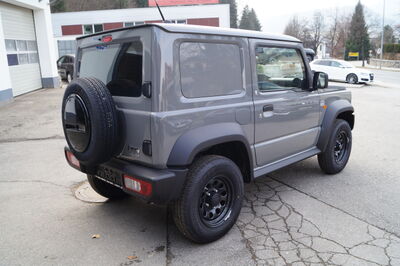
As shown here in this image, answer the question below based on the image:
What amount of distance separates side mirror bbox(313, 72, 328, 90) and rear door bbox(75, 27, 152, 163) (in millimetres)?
2455

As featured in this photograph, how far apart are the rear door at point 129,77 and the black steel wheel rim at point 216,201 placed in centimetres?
71

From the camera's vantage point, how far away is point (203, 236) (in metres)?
3.13

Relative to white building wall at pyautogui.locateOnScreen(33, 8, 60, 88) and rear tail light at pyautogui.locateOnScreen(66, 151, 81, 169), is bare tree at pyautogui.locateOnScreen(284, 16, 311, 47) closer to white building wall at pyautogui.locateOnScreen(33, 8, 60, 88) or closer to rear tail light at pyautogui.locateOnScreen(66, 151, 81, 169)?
white building wall at pyautogui.locateOnScreen(33, 8, 60, 88)

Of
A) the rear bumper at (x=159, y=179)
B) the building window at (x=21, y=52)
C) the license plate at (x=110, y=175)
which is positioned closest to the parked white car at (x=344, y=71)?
the building window at (x=21, y=52)

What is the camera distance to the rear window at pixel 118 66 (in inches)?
117

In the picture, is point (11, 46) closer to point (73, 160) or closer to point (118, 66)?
point (73, 160)

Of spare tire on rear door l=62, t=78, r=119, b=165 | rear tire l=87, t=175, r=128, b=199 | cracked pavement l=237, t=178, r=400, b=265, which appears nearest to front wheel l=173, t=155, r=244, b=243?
cracked pavement l=237, t=178, r=400, b=265

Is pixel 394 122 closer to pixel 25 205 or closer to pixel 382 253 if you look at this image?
pixel 382 253

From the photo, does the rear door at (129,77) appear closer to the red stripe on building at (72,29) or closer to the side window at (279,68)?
the side window at (279,68)

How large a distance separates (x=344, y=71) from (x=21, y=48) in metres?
17.5

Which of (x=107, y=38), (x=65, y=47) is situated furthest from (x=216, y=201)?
(x=65, y=47)

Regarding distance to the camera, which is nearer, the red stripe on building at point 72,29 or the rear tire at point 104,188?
the rear tire at point 104,188

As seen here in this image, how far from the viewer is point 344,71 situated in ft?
67.4

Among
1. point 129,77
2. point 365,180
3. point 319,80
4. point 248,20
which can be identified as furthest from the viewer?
point 248,20
